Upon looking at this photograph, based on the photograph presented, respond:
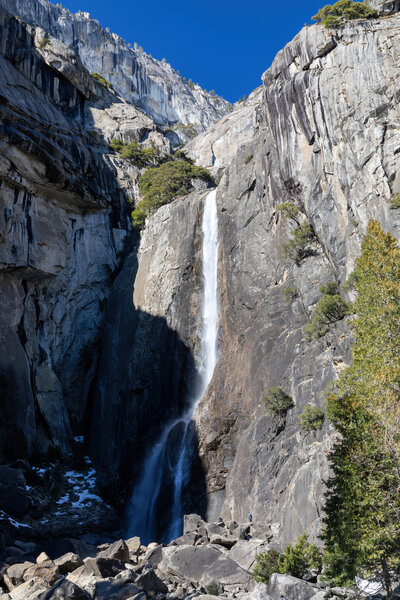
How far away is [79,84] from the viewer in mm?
55188

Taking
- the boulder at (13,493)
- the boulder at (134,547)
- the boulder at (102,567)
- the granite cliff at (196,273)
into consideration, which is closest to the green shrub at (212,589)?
the boulder at (102,567)

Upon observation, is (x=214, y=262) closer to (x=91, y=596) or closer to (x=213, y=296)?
(x=213, y=296)

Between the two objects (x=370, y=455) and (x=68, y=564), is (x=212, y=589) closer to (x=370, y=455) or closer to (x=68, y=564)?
(x=68, y=564)

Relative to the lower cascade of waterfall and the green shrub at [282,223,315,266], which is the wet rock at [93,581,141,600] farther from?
the green shrub at [282,223,315,266]

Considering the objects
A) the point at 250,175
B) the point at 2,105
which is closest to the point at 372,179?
the point at 250,175

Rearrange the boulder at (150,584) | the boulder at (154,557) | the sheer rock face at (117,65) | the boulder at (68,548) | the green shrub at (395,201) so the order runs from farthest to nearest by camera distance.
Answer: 1. the sheer rock face at (117,65)
2. the green shrub at (395,201)
3. the boulder at (68,548)
4. the boulder at (154,557)
5. the boulder at (150,584)

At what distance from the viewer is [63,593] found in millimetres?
11031

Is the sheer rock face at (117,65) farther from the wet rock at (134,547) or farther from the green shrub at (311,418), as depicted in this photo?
the wet rock at (134,547)

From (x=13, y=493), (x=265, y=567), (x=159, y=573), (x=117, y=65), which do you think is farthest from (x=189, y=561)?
(x=117, y=65)

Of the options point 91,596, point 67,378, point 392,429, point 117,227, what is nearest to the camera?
point 91,596

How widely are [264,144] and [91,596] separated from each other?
90.2 ft

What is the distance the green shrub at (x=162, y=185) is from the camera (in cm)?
4453

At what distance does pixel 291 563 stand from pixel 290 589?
1.49 m

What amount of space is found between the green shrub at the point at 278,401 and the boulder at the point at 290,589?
1044 centimetres
